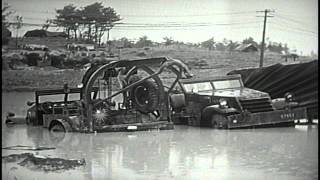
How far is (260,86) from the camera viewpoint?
266 cm

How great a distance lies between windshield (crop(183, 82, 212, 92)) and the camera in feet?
8.59

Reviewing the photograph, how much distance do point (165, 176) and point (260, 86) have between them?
1.94 ft

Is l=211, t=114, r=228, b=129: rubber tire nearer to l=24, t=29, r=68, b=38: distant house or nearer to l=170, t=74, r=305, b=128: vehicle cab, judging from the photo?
l=170, t=74, r=305, b=128: vehicle cab

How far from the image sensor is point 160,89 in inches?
103

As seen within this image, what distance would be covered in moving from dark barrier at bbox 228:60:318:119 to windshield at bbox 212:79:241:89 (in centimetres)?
3

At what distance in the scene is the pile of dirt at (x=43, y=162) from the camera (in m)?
2.50

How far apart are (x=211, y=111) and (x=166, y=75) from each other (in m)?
0.26

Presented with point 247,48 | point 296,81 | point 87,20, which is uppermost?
point 87,20

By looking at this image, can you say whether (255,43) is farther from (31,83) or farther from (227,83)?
(31,83)

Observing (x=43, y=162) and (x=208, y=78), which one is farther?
(x=208, y=78)

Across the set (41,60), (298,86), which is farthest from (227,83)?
(41,60)

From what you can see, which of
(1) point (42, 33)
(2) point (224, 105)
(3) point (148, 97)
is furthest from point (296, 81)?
(1) point (42, 33)

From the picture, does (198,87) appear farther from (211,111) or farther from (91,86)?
(91,86)

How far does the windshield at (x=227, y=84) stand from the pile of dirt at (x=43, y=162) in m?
0.68
